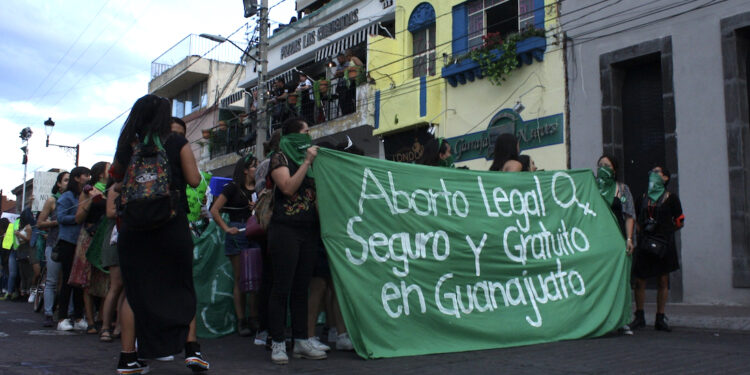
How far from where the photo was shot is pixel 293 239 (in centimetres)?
464

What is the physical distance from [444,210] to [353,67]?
41.2 feet

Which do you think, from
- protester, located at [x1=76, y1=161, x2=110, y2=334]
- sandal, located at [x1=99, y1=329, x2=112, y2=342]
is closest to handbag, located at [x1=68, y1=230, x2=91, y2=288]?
protester, located at [x1=76, y1=161, x2=110, y2=334]

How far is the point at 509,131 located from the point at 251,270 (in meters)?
8.40

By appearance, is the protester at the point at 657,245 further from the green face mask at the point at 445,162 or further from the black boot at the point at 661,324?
the green face mask at the point at 445,162

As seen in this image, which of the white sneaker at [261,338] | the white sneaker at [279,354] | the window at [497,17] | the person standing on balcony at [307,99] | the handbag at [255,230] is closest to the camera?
the white sneaker at [279,354]

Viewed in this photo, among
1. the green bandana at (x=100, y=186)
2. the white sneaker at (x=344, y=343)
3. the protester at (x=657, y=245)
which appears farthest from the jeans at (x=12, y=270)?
the protester at (x=657, y=245)

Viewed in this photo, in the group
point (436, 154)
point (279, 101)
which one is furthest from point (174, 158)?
point (279, 101)

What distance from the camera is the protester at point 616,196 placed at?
6707mm

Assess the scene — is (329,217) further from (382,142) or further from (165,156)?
(382,142)

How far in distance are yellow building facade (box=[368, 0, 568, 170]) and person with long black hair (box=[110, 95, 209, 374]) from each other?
9.52 meters

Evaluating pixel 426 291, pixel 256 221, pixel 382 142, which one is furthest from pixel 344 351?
pixel 382 142

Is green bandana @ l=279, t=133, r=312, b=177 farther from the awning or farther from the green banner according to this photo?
the awning

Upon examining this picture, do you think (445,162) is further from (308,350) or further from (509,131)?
(509,131)

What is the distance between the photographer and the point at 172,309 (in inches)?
157
